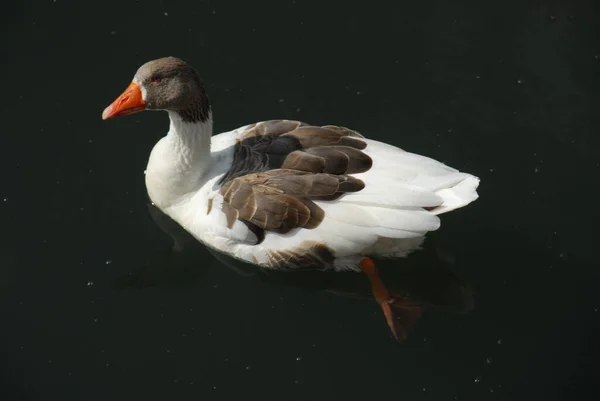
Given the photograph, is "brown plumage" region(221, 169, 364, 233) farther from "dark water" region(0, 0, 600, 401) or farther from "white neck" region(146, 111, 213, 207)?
"dark water" region(0, 0, 600, 401)

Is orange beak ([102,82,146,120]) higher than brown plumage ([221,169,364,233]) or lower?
higher

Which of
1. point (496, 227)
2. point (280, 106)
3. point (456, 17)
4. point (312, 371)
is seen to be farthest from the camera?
point (456, 17)

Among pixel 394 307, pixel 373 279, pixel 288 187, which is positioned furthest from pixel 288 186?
pixel 394 307

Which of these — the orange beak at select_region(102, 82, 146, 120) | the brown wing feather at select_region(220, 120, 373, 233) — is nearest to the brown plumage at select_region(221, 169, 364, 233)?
the brown wing feather at select_region(220, 120, 373, 233)

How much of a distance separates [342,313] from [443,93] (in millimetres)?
2645

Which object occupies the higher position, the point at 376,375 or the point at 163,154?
the point at 163,154

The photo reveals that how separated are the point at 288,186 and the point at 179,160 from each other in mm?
947

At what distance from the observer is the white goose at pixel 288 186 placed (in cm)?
602

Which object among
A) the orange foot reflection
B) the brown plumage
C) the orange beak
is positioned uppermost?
the orange beak

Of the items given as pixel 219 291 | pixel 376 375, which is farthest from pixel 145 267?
pixel 376 375

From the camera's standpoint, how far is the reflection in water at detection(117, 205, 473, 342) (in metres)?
6.52

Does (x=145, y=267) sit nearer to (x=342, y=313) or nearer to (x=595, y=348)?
(x=342, y=313)

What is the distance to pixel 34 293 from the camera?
643 cm

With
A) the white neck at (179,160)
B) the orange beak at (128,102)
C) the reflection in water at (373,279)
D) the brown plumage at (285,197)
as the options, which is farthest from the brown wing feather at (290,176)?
the orange beak at (128,102)
